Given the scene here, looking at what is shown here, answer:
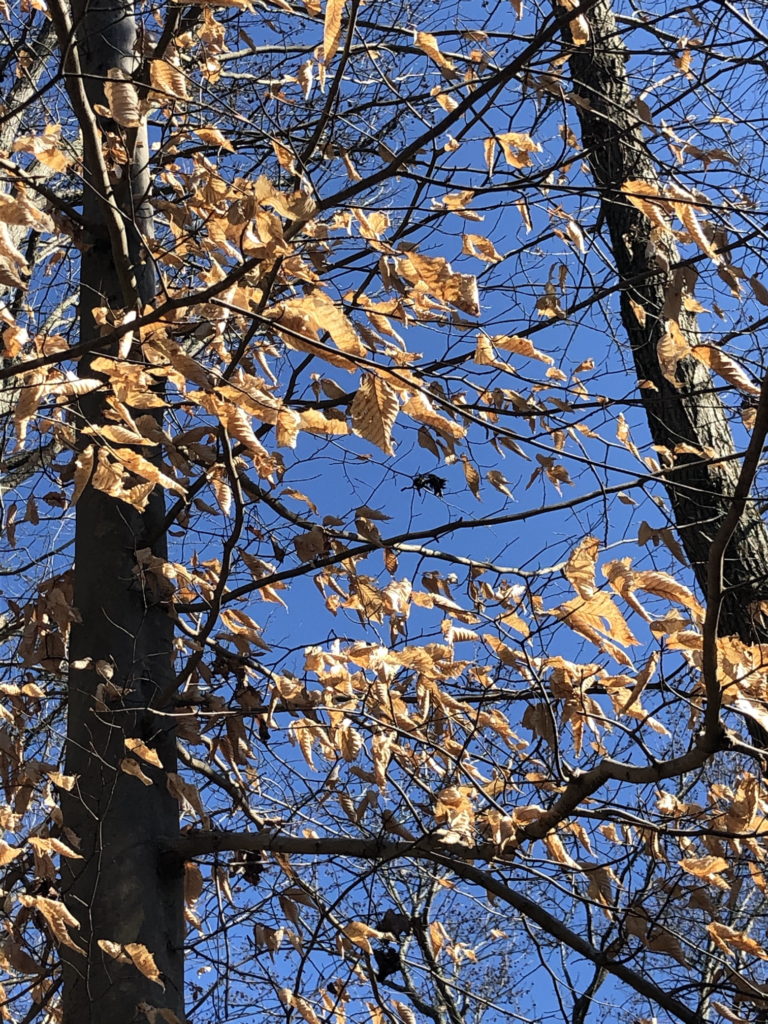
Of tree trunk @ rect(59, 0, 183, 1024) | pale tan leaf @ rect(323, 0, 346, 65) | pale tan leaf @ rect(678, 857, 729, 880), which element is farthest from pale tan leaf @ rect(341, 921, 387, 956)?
pale tan leaf @ rect(323, 0, 346, 65)

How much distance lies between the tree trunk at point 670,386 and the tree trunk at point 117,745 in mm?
2034

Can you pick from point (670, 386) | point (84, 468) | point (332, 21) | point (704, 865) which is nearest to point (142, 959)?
point (84, 468)

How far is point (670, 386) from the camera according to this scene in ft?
14.5

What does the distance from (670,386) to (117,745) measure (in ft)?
9.88

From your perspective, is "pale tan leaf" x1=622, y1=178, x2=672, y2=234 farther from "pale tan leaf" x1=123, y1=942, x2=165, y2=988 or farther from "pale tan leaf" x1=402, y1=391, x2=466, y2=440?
"pale tan leaf" x1=123, y1=942, x2=165, y2=988

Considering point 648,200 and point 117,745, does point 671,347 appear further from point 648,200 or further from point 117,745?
point 117,745

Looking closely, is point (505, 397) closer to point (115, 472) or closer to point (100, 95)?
point (115, 472)

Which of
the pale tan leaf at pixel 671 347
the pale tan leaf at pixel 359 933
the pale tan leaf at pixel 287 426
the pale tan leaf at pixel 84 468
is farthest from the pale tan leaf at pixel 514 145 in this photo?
the pale tan leaf at pixel 359 933

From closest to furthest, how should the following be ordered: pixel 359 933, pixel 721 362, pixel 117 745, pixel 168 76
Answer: pixel 721 362 < pixel 168 76 < pixel 359 933 < pixel 117 745

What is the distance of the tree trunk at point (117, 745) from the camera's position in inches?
101

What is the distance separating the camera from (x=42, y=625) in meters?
3.14

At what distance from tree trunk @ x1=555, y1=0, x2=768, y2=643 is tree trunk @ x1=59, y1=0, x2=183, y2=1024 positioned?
2.03 metres

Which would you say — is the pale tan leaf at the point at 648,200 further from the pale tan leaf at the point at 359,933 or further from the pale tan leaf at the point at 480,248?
the pale tan leaf at the point at 359,933

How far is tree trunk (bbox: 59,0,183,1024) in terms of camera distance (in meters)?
2.57
